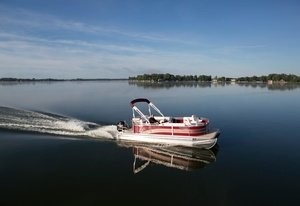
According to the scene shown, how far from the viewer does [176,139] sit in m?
28.3

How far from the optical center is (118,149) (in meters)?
28.1

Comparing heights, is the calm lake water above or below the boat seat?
below

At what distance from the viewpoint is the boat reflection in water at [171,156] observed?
78.7 feet

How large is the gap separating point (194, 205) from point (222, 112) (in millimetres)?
35001

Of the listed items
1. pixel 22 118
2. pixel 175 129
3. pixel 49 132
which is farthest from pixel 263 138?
pixel 22 118

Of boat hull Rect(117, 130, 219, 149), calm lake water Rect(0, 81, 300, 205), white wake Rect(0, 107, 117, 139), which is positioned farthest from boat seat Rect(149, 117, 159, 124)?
white wake Rect(0, 107, 117, 139)

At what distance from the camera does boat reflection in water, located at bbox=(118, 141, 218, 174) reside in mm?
24002

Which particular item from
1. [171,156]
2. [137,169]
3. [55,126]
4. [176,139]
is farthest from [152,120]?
[55,126]

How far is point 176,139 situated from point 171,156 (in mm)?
2483

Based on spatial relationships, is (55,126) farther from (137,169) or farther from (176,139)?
(137,169)

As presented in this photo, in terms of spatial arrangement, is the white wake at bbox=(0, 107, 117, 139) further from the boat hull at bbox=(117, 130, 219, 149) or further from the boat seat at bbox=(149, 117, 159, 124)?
the boat seat at bbox=(149, 117, 159, 124)

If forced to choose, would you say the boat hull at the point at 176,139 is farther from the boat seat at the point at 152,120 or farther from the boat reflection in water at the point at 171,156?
the boat seat at the point at 152,120

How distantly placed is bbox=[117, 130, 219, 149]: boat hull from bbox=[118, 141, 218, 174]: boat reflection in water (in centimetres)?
43

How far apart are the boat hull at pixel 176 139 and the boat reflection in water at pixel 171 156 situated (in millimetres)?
428
